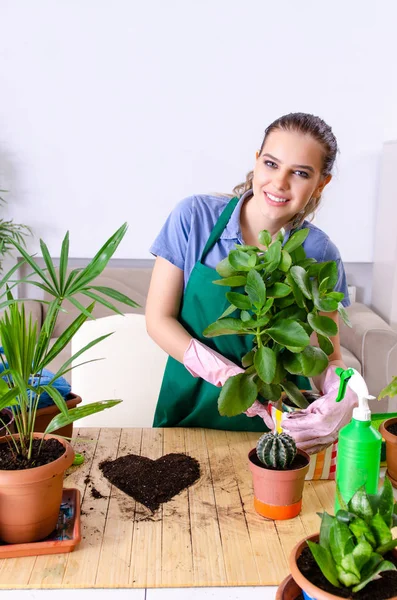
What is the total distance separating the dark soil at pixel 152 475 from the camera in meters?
1.30

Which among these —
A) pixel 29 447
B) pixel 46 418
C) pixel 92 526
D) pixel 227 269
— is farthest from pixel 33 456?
pixel 227 269

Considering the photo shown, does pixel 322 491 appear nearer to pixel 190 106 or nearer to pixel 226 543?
Answer: pixel 226 543

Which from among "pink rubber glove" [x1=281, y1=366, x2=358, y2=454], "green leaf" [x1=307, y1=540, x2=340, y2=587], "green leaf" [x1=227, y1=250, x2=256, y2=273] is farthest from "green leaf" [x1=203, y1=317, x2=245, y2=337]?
"green leaf" [x1=307, y1=540, x2=340, y2=587]

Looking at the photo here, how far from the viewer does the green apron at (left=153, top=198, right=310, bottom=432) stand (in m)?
1.71

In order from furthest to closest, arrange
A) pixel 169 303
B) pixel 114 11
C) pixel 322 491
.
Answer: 1. pixel 114 11
2. pixel 169 303
3. pixel 322 491

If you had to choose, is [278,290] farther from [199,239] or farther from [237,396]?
[199,239]

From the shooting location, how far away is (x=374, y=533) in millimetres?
817

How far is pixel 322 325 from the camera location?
1.23 meters

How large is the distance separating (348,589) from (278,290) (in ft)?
1.88

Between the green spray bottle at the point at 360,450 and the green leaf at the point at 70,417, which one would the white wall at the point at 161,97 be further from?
the green spray bottle at the point at 360,450

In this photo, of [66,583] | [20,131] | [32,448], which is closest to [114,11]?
[20,131]

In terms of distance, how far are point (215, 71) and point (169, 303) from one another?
7.82 feet

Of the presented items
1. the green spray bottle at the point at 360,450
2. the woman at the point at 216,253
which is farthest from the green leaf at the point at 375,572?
the woman at the point at 216,253

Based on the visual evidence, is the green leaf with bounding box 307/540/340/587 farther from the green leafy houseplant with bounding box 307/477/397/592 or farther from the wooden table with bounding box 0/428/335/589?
the wooden table with bounding box 0/428/335/589
